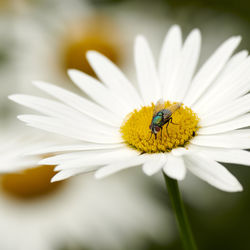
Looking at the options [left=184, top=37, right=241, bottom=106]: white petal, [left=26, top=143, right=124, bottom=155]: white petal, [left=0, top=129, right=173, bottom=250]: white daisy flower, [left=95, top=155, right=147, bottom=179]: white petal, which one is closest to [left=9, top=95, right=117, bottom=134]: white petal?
[left=26, top=143, right=124, bottom=155]: white petal

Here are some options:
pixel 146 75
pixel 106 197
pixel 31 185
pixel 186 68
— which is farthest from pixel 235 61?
pixel 31 185

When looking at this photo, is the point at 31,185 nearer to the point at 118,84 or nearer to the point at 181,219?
the point at 118,84

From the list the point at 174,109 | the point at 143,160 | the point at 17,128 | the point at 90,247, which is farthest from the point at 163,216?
the point at 143,160

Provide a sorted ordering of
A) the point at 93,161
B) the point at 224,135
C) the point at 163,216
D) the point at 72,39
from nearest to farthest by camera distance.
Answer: the point at 93,161, the point at 224,135, the point at 163,216, the point at 72,39

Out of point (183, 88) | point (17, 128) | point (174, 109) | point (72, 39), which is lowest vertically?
point (174, 109)

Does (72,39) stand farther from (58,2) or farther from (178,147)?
(178,147)

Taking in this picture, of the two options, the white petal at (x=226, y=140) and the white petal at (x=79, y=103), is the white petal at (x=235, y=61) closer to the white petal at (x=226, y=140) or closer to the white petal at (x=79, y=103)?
the white petal at (x=226, y=140)
